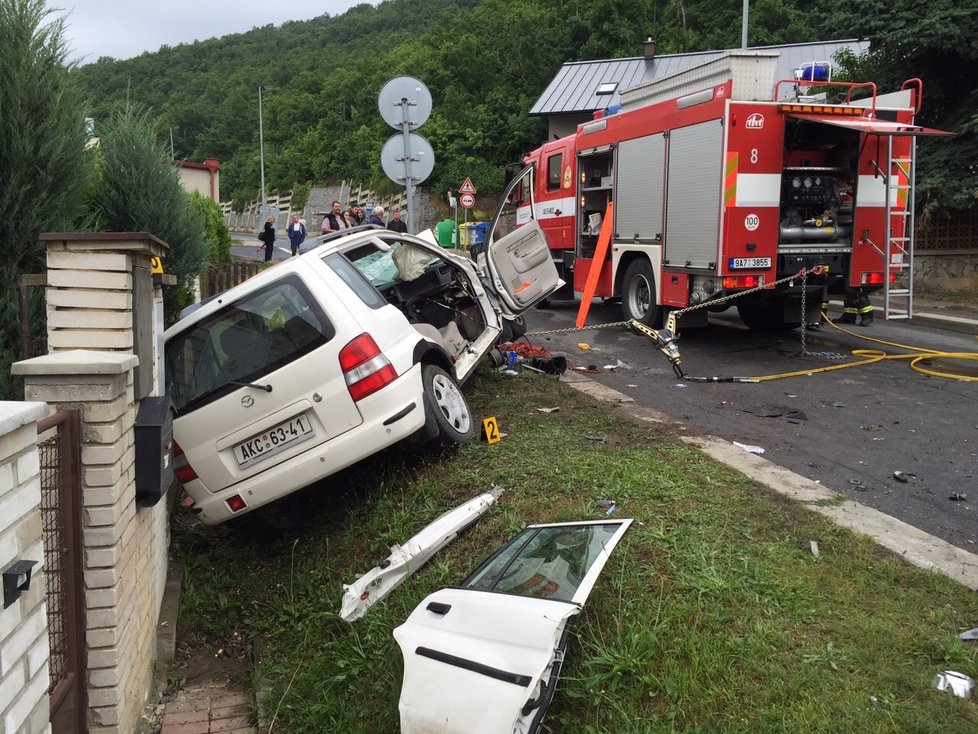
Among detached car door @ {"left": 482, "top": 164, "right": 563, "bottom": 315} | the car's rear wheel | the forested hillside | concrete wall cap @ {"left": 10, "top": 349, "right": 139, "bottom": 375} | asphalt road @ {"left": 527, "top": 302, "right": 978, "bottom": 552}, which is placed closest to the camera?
concrete wall cap @ {"left": 10, "top": 349, "right": 139, "bottom": 375}

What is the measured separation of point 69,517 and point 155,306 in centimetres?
166

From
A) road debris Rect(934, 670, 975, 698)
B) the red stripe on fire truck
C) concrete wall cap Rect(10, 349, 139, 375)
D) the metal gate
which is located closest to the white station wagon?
concrete wall cap Rect(10, 349, 139, 375)

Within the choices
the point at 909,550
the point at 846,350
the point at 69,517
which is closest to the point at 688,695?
the point at 909,550

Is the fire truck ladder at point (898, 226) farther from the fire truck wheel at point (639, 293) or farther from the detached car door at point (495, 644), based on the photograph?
the detached car door at point (495, 644)

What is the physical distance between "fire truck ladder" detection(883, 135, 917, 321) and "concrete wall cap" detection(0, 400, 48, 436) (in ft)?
30.7

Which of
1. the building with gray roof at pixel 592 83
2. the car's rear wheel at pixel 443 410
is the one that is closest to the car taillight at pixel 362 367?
the car's rear wheel at pixel 443 410

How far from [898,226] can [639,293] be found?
Answer: 333 cm

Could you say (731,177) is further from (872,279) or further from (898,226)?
(898,226)

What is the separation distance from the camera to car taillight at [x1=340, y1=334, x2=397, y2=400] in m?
4.94

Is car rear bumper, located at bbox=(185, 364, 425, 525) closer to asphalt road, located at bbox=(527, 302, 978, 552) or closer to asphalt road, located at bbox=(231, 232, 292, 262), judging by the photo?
asphalt road, located at bbox=(527, 302, 978, 552)

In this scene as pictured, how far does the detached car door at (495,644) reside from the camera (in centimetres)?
303

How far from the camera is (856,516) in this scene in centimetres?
444

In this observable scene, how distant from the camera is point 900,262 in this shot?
9969 millimetres

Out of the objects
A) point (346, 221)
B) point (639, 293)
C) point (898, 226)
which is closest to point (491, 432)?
point (639, 293)
